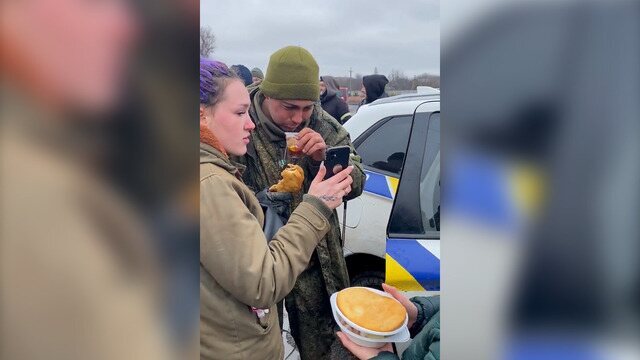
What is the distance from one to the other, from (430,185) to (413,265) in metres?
0.41

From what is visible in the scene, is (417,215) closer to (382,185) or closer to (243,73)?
(382,185)

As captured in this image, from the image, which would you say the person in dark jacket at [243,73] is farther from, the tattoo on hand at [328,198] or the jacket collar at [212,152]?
the tattoo on hand at [328,198]

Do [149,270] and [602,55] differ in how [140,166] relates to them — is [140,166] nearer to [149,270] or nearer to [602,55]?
[149,270]

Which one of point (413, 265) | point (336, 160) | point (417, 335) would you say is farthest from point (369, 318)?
point (413, 265)

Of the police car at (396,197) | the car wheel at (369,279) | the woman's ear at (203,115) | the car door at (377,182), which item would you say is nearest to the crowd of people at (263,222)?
the woman's ear at (203,115)

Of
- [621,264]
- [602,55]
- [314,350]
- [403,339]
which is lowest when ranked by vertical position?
[314,350]

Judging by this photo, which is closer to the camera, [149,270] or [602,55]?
[602,55]

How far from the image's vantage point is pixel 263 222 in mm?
1237

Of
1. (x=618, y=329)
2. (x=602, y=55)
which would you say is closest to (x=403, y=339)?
(x=618, y=329)

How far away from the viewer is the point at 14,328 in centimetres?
88

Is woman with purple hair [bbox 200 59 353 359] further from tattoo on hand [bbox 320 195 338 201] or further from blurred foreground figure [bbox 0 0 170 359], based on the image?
blurred foreground figure [bbox 0 0 170 359]

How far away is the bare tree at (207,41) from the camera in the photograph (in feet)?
3.65

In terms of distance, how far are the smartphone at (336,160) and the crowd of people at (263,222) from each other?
0.02 metres

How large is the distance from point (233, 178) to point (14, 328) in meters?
0.48
